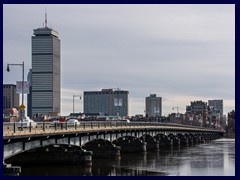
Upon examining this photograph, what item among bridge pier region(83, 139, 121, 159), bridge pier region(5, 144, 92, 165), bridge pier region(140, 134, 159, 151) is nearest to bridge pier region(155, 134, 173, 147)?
bridge pier region(140, 134, 159, 151)

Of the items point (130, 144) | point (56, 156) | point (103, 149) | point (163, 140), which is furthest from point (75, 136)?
point (163, 140)

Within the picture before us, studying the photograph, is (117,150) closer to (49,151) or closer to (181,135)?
(49,151)

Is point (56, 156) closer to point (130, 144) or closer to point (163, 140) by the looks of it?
point (130, 144)

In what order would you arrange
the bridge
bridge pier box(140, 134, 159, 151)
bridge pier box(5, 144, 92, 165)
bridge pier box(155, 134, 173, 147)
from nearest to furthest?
the bridge → bridge pier box(5, 144, 92, 165) → bridge pier box(140, 134, 159, 151) → bridge pier box(155, 134, 173, 147)

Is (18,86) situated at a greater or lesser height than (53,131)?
greater

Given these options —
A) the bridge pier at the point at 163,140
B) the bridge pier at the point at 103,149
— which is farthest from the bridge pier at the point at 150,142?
the bridge pier at the point at 103,149

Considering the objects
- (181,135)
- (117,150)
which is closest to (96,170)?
(117,150)

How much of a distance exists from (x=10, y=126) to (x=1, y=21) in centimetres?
2598

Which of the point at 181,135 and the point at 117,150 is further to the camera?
the point at 181,135

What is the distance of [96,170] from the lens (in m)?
62.9

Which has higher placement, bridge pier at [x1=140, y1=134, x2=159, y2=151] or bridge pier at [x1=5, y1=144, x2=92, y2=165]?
bridge pier at [x1=5, y1=144, x2=92, y2=165]

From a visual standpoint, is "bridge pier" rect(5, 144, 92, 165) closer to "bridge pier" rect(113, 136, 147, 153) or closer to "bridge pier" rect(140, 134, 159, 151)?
"bridge pier" rect(113, 136, 147, 153)

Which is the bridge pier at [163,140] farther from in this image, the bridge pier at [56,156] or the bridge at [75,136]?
the bridge pier at [56,156]
